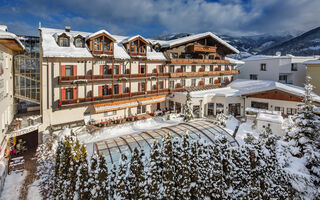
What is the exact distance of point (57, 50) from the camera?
21.9 m

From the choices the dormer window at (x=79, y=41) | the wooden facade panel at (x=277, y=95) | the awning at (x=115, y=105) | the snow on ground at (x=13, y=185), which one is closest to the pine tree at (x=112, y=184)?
the snow on ground at (x=13, y=185)

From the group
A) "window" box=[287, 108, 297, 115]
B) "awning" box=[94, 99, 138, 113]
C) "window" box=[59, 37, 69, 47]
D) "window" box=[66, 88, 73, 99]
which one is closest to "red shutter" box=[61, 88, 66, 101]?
"window" box=[66, 88, 73, 99]

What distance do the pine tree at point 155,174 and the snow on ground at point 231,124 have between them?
1984 cm

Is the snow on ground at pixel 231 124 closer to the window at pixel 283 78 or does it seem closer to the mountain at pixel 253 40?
the window at pixel 283 78

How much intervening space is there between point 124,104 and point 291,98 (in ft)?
90.3

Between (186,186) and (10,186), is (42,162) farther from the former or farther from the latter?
(186,186)

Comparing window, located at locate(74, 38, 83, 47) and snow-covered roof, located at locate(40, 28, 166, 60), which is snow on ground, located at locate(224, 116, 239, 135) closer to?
snow-covered roof, located at locate(40, 28, 166, 60)

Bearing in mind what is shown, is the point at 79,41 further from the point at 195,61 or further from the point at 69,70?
the point at 195,61

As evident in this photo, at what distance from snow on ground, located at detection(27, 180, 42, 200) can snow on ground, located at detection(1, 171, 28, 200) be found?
31.2 inches

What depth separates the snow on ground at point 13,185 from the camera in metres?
13.0

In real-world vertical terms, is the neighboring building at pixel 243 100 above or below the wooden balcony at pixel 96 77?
below

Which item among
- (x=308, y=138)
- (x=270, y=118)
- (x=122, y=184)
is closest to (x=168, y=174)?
(x=122, y=184)

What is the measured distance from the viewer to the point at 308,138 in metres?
9.96

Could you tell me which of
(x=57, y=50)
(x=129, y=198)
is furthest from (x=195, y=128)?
(x=57, y=50)
